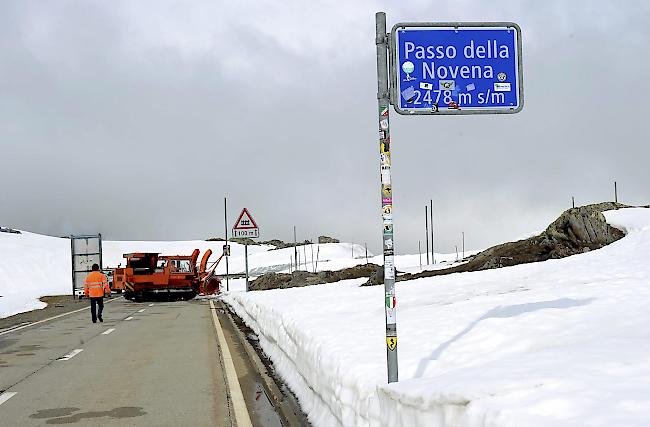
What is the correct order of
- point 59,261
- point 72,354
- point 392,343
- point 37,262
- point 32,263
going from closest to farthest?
1. point 392,343
2. point 72,354
3. point 32,263
4. point 37,262
5. point 59,261

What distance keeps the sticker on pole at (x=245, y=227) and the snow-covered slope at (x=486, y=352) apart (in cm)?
839

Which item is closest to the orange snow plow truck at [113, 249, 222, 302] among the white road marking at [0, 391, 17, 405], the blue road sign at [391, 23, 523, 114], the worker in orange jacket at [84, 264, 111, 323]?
the worker in orange jacket at [84, 264, 111, 323]

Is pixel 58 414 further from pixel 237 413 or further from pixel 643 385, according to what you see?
pixel 643 385

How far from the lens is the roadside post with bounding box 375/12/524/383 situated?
6.06 m

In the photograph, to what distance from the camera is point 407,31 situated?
6.12 m

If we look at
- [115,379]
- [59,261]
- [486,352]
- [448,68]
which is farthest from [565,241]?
[59,261]

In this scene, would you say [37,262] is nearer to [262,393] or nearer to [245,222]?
[245,222]

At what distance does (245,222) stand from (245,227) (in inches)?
9.9

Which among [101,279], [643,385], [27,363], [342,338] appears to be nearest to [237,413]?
[342,338]

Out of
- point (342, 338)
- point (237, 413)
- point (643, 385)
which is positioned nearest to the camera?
point (643, 385)

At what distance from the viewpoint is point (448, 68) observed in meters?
6.11

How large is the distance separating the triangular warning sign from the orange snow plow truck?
1199 centimetres

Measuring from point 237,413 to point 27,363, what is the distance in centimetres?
636

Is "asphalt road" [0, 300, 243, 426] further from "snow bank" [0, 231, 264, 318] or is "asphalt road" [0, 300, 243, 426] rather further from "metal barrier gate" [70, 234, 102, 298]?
"snow bank" [0, 231, 264, 318]
